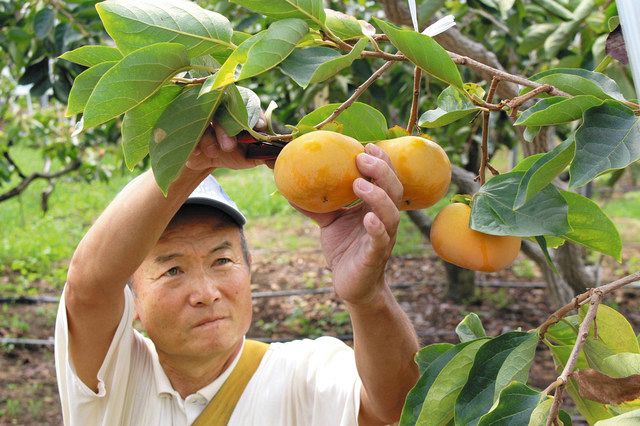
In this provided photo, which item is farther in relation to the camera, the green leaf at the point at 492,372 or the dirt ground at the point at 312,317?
the dirt ground at the point at 312,317

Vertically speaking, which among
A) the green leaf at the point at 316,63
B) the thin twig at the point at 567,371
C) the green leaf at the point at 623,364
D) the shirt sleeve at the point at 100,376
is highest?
the green leaf at the point at 316,63

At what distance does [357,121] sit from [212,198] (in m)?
0.76

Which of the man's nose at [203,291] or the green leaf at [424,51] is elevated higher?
the green leaf at [424,51]

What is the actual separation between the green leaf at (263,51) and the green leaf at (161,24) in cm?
6

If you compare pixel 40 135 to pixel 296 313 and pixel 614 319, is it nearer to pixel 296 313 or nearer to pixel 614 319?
→ pixel 296 313

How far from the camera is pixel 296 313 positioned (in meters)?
4.64

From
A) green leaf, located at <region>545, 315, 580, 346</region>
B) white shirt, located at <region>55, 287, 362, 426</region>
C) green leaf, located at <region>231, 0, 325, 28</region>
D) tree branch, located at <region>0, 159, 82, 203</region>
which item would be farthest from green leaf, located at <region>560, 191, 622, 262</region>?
tree branch, located at <region>0, 159, 82, 203</region>

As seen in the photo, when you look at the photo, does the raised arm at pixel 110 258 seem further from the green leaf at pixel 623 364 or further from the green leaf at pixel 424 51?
the green leaf at pixel 623 364

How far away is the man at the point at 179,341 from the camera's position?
1.41m

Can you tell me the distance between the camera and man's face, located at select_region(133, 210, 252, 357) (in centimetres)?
163

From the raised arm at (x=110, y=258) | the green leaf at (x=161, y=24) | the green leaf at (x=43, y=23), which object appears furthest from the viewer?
the green leaf at (x=43, y=23)

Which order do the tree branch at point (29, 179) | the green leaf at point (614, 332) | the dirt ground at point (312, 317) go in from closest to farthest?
the green leaf at point (614, 332) → the dirt ground at point (312, 317) → the tree branch at point (29, 179)

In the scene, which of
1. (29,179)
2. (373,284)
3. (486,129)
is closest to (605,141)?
(486,129)

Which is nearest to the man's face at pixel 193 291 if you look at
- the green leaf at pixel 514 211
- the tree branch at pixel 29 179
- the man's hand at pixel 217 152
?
the man's hand at pixel 217 152
